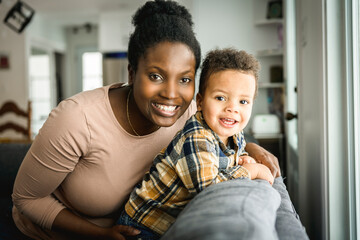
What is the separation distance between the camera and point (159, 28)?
109 centimetres

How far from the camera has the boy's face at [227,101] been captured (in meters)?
1.06

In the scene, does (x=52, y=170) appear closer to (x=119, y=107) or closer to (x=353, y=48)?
(x=119, y=107)

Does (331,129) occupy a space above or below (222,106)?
below

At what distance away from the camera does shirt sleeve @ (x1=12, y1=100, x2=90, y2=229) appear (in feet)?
3.50

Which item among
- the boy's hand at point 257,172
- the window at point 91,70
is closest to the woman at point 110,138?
the boy's hand at point 257,172

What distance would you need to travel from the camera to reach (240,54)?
1.11 meters

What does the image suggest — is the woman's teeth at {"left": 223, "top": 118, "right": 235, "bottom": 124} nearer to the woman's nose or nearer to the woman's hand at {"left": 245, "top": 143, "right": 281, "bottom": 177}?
the woman's nose

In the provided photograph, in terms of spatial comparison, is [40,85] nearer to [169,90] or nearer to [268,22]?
[268,22]

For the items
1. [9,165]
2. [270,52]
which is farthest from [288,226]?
[270,52]

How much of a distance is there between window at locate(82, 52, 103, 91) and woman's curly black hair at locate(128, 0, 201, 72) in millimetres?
6570

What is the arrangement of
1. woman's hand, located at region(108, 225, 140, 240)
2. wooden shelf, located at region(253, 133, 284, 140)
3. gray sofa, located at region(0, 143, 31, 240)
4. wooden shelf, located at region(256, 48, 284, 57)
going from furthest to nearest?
wooden shelf, located at region(256, 48, 284, 57) → wooden shelf, located at region(253, 133, 284, 140) → gray sofa, located at region(0, 143, 31, 240) → woman's hand, located at region(108, 225, 140, 240)

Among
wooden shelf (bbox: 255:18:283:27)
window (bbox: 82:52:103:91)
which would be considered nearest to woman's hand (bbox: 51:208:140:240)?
wooden shelf (bbox: 255:18:283:27)

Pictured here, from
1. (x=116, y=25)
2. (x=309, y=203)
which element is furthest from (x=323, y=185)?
(x=116, y=25)

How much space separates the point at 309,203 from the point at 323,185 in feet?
2.01
